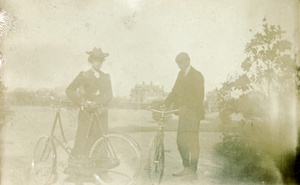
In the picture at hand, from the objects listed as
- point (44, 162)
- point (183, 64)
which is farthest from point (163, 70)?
point (44, 162)

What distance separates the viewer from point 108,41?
167 inches

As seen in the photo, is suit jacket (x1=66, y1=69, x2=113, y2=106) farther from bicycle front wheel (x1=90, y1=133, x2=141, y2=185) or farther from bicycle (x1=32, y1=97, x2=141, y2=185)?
bicycle front wheel (x1=90, y1=133, x2=141, y2=185)

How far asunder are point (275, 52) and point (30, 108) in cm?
361

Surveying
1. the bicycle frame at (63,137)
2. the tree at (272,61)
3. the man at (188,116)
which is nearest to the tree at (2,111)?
the bicycle frame at (63,137)

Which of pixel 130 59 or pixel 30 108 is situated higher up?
pixel 130 59

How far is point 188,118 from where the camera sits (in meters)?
4.12

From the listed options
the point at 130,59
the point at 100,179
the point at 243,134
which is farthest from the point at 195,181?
the point at 130,59

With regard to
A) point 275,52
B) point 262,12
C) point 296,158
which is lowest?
point 296,158

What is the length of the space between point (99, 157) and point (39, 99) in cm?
117

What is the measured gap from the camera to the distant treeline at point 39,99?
4094 mm

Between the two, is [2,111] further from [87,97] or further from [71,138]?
[87,97]

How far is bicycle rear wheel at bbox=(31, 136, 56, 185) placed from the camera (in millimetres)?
3945

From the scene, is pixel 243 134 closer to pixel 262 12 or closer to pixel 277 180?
pixel 277 180

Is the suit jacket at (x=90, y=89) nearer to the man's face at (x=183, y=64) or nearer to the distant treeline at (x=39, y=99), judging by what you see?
the distant treeline at (x=39, y=99)
